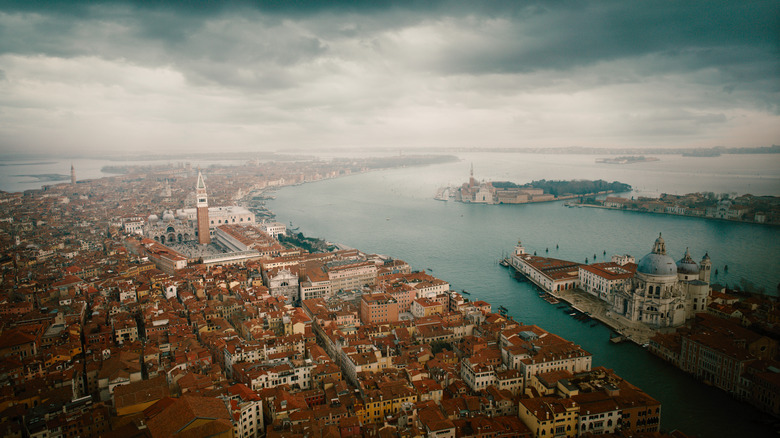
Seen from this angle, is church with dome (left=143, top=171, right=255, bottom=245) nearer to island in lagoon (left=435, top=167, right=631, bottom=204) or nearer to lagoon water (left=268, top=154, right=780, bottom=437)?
lagoon water (left=268, top=154, right=780, bottom=437)

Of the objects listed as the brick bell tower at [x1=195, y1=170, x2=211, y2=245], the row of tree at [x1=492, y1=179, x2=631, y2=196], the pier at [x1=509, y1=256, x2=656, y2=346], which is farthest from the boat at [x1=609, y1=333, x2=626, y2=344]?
the row of tree at [x1=492, y1=179, x2=631, y2=196]

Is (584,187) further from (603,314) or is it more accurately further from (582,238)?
(603,314)

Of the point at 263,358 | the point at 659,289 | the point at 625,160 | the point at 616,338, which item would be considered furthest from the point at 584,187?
the point at 263,358

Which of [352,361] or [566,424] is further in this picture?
[352,361]

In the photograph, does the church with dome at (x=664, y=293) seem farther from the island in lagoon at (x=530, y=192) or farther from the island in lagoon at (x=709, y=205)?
the island in lagoon at (x=530, y=192)

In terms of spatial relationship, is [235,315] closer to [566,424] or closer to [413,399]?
[413,399]

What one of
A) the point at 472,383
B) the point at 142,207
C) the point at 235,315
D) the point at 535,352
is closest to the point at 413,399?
the point at 472,383

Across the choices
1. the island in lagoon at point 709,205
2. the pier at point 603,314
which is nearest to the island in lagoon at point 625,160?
the island in lagoon at point 709,205
